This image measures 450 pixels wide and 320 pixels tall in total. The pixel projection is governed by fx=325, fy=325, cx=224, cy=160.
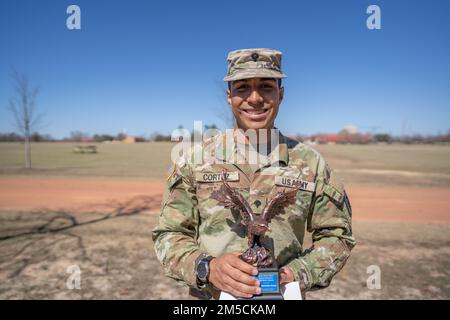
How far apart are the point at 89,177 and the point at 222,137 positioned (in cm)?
1590

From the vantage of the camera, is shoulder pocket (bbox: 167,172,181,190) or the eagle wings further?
shoulder pocket (bbox: 167,172,181,190)

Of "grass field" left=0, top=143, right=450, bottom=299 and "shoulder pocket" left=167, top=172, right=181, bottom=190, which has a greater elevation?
"shoulder pocket" left=167, top=172, right=181, bottom=190

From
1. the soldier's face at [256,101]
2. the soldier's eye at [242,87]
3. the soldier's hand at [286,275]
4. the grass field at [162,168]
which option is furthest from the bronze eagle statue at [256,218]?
the grass field at [162,168]

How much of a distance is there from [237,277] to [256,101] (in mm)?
1046

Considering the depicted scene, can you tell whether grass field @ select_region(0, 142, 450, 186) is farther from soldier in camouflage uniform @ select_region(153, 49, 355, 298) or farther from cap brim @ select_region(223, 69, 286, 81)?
cap brim @ select_region(223, 69, 286, 81)

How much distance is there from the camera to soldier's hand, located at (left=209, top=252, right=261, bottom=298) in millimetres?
1694

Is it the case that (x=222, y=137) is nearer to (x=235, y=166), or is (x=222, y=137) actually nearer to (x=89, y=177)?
(x=235, y=166)

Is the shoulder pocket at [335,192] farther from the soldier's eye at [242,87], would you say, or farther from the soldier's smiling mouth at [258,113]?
the soldier's eye at [242,87]

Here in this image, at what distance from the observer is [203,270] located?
1860mm

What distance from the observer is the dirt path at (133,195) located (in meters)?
9.80

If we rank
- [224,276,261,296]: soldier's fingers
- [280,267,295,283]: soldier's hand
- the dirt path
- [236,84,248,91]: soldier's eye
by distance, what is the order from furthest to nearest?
1. the dirt path
2. [236,84,248,91]: soldier's eye
3. [280,267,295,283]: soldier's hand
4. [224,276,261,296]: soldier's fingers

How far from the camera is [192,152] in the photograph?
2295 millimetres

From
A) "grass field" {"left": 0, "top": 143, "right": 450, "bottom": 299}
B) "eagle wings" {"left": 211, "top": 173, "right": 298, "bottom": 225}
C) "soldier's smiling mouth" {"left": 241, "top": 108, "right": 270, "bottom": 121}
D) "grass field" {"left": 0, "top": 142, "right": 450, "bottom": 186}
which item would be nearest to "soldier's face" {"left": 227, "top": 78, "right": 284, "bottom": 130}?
"soldier's smiling mouth" {"left": 241, "top": 108, "right": 270, "bottom": 121}

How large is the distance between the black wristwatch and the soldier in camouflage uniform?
49 mm
